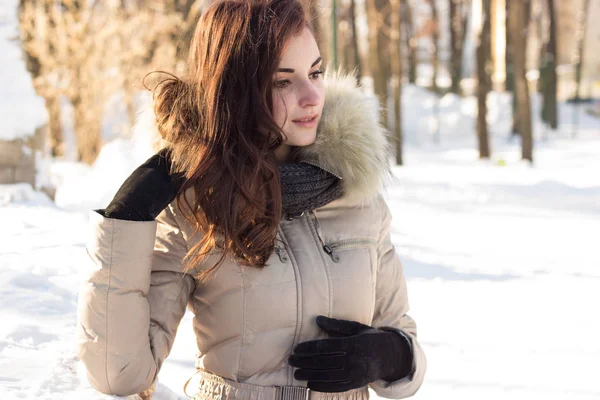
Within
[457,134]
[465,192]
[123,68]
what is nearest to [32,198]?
[465,192]

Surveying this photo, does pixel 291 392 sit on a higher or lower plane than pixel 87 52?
higher

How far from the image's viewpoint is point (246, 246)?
2.02m

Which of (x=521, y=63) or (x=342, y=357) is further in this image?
(x=521, y=63)

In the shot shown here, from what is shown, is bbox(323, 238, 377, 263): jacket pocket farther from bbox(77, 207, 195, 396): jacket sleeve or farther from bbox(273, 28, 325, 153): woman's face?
bbox(77, 207, 195, 396): jacket sleeve

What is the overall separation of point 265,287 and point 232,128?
A: 0.41 m

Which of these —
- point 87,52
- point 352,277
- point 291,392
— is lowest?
point 87,52

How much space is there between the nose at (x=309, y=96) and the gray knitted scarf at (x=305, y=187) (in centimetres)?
16

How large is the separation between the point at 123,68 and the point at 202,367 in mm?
14445

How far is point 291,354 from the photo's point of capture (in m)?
2.06

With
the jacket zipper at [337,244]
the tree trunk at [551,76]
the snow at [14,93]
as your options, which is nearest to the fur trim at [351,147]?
the jacket zipper at [337,244]

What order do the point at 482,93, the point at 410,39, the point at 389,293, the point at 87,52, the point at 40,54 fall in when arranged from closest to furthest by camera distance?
1. the point at 389,293
2. the point at 40,54
3. the point at 87,52
4. the point at 482,93
5. the point at 410,39

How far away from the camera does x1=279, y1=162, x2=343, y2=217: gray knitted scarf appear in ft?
6.93

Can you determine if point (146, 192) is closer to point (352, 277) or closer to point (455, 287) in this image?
point (352, 277)

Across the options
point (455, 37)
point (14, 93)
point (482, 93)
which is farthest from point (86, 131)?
point (455, 37)
